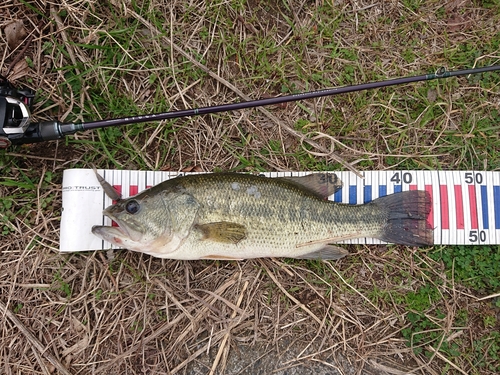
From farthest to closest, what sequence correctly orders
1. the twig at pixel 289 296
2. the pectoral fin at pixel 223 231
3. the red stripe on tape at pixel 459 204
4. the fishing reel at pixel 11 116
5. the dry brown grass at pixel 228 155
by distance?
1. the red stripe on tape at pixel 459 204
2. the twig at pixel 289 296
3. the dry brown grass at pixel 228 155
4. the pectoral fin at pixel 223 231
5. the fishing reel at pixel 11 116

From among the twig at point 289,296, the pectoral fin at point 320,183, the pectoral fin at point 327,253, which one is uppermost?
the pectoral fin at point 320,183

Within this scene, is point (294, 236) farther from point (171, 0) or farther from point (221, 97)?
point (171, 0)

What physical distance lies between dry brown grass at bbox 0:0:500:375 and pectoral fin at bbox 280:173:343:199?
0.28 m

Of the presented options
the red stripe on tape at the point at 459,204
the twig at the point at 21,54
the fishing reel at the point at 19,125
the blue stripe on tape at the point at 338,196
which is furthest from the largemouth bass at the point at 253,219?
the twig at the point at 21,54

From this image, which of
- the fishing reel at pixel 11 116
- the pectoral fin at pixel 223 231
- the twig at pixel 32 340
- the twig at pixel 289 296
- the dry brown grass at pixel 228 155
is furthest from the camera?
the twig at pixel 289 296

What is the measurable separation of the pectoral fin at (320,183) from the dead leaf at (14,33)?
309 cm

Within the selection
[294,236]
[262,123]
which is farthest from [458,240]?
[262,123]

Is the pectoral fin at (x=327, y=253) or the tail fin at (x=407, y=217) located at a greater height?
the tail fin at (x=407, y=217)

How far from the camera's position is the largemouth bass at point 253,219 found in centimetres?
325

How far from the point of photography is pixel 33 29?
12.7 ft

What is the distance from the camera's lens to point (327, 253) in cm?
370

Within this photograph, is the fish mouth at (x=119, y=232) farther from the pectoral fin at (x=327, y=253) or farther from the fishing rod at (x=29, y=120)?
the pectoral fin at (x=327, y=253)

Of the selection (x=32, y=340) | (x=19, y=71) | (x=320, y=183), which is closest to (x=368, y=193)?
(x=320, y=183)

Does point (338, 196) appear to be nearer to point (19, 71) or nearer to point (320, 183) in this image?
point (320, 183)
